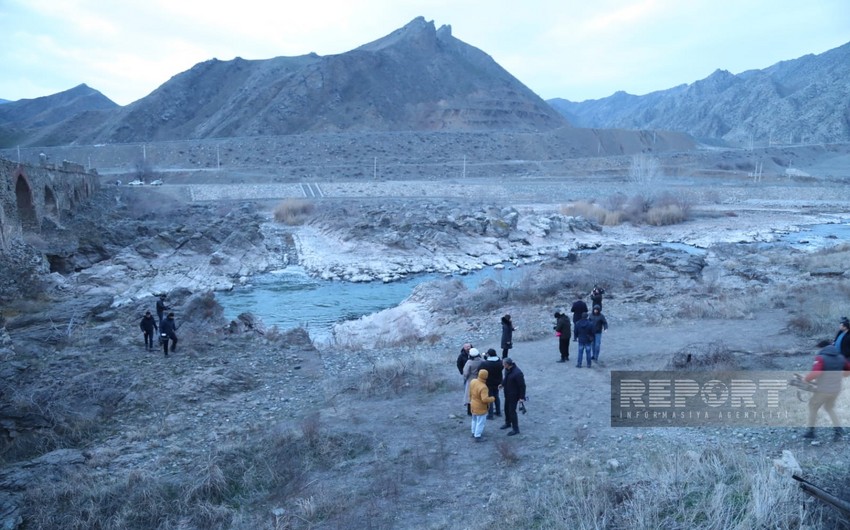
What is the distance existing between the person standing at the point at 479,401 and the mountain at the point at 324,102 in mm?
93431

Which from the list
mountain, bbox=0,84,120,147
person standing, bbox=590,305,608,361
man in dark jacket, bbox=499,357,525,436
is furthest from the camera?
mountain, bbox=0,84,120,147

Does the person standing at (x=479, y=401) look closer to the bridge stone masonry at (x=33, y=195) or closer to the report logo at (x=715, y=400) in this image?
the report logo at (x=715, y=400)

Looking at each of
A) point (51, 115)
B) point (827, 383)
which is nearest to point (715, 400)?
point (827, 383)

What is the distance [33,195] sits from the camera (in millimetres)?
26453

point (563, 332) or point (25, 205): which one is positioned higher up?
point (25, 205)

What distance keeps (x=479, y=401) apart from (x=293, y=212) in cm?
3734

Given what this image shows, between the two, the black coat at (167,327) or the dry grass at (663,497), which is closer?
the dry grass at (663,497)

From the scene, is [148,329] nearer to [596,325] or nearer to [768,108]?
[596,325]

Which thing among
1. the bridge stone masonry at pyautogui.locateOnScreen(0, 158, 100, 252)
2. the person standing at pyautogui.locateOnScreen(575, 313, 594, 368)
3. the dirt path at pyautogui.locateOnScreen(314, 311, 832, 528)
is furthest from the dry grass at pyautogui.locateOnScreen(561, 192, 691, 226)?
the bridge stone masonry at pyautogui.locateOnScreen(0, 158, 100, 252)

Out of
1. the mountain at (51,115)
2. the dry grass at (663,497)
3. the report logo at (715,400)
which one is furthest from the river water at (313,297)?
the mountain at (51,115)

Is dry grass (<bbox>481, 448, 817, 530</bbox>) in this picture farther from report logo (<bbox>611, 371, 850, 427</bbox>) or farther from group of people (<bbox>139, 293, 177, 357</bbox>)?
group of people (<bbox>139, 293, 177, 357</bbox>)

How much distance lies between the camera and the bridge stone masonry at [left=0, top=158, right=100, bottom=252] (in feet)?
70.7

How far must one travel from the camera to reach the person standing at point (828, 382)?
6.46 m

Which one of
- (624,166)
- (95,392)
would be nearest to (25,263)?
(95,392)
